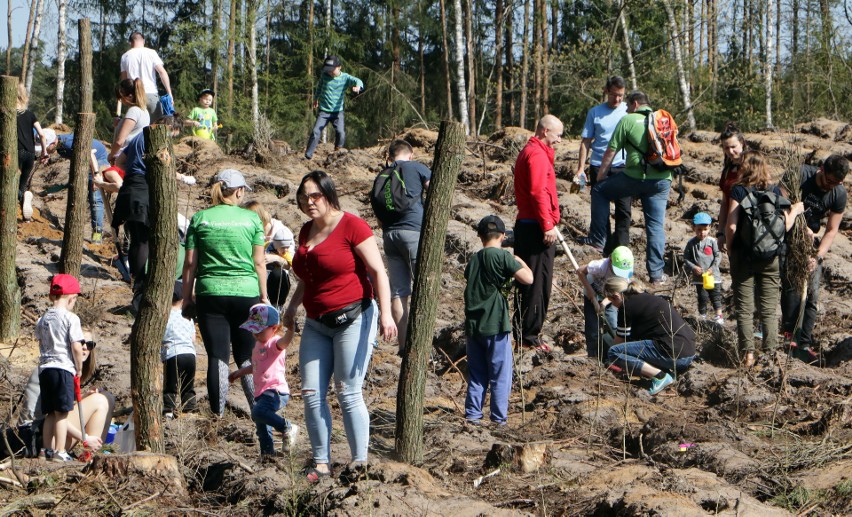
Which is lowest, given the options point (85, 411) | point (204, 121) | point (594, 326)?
point (85, 411)

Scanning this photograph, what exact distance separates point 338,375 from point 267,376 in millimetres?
985

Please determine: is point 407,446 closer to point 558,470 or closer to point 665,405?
point 558,470

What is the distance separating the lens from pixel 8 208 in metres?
8.96

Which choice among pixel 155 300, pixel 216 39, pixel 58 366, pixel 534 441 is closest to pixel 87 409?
pixel 58 366

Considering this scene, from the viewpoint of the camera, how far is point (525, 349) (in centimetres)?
902

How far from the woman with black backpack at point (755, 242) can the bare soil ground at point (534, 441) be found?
34cm

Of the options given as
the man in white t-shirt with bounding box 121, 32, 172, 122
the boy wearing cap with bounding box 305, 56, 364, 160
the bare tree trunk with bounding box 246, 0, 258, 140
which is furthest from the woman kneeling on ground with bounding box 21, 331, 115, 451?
the bare tree trunk with bounding box 246, 0, 258, 140

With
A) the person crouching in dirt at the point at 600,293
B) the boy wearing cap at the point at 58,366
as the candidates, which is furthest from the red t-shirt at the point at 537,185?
the boy wearing cap at the point at 58,366

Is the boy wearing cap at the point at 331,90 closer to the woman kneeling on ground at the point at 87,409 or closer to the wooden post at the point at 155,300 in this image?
the woman kneeling on ground at the point at 87,409

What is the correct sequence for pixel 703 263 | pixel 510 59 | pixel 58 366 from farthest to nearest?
1. pixel 510 59
2. pixel 703 263
3. pixel 58 366

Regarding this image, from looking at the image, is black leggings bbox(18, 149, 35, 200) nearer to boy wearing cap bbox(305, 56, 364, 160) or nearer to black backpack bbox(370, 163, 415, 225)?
black backpack bbox(370, 163, 415, 225)

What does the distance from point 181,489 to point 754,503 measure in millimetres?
2938

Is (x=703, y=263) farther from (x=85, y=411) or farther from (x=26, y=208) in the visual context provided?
(x=26, y=208)

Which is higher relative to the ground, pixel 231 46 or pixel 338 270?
pixel 231 46
